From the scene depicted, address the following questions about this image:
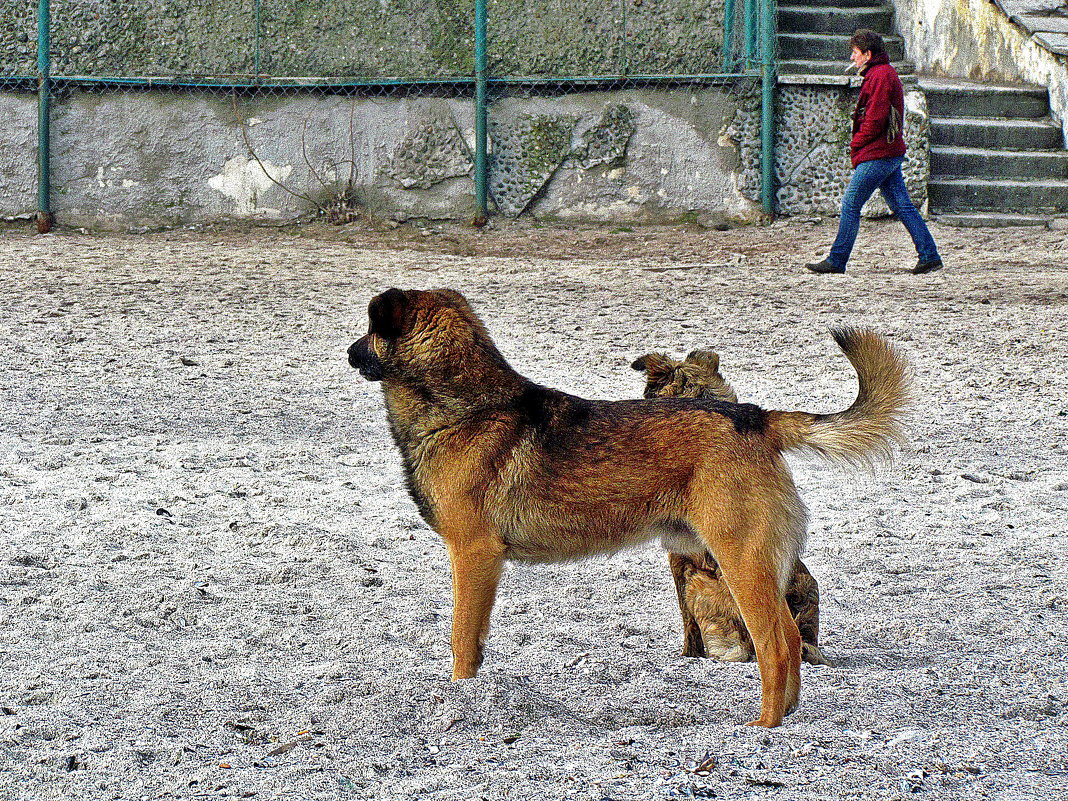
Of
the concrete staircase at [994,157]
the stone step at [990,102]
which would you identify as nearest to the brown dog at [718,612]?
the concrete staircase at [994,157]

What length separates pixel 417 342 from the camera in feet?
13.6

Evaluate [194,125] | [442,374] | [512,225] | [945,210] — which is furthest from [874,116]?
[442,374]

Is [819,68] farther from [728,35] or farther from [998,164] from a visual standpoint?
[998,164]

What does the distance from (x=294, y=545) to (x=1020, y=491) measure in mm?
3558

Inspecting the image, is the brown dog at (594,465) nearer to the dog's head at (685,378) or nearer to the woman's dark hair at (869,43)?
the dog's head at (685,378)

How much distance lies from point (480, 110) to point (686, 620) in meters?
9.97

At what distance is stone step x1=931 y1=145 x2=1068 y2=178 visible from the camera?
1373 cm

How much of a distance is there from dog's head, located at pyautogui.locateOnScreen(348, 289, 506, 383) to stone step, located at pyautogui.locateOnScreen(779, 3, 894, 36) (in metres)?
13.0

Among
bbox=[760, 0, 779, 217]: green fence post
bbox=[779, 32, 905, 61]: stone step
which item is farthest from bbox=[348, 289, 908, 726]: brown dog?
bbox=[779, 32, 905, 61]: stone step

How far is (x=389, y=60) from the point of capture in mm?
13594

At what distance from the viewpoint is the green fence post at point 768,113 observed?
1334cm

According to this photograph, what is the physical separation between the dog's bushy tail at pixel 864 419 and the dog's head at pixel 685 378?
0.71 m

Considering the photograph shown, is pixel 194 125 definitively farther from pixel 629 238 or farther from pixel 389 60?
pixel 629 238

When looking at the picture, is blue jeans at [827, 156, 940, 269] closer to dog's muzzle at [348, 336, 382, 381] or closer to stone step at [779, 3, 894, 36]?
stone step at [779, 3, 894, 36]
